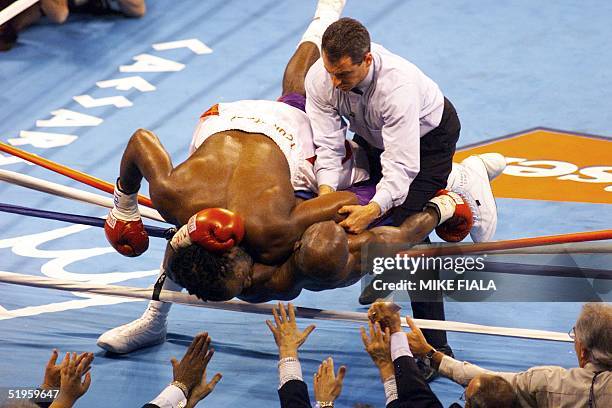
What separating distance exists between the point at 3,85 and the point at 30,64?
0.26m

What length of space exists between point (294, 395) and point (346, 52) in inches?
44.2

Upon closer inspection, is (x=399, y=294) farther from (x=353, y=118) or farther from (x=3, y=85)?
(x=3, y=85)

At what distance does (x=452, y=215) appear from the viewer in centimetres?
393

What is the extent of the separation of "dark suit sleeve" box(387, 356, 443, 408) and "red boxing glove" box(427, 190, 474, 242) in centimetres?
96

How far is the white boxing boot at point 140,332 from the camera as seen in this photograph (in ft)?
13.5

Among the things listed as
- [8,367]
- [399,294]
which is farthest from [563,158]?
[8,367]

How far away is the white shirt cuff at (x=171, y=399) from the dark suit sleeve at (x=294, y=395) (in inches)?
11.8

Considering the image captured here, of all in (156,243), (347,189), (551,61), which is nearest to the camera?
(347,189)

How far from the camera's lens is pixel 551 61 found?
627 centimetres

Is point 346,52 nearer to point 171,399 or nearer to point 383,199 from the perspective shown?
point 383,199

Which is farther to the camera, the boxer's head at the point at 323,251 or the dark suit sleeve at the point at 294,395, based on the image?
the boxer's head at the point at 323,251

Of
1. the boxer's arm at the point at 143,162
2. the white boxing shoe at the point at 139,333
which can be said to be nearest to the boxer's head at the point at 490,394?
the boxer's arm at the point at 143,162

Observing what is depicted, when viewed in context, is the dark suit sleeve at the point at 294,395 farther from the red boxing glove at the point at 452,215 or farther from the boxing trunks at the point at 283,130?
A: the red boxing glove at the point at 452,215

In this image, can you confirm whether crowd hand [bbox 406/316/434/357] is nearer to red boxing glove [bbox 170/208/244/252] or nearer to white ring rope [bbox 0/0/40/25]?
red boxing glove [bbox 170/208/244/252]
